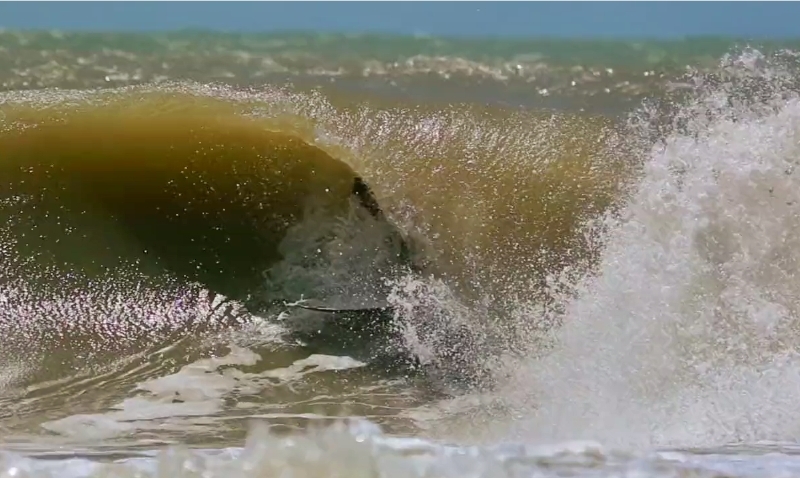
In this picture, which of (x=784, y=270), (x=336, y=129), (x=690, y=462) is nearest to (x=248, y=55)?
(x=336, y=129)

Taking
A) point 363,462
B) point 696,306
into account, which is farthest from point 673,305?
point 363,462

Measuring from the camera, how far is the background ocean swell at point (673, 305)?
61.6 inches

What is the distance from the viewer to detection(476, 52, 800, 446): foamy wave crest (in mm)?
1564

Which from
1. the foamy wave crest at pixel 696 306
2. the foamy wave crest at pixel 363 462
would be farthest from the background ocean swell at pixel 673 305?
the foamy wave crest at pixel 363 462

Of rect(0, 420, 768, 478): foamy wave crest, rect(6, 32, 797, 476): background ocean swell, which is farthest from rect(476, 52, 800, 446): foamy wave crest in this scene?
rect(0, 420, 768, 478): foamy wave crest

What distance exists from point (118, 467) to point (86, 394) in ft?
2.80

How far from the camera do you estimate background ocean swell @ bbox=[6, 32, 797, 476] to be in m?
1.56

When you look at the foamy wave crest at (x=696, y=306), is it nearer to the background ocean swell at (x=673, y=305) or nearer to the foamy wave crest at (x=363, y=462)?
the background ocean swell at (x=673, y=305)

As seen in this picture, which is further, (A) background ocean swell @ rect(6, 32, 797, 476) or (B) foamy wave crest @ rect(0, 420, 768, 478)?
(A) background ocean swell @ rect(6, 32, 797, 476)

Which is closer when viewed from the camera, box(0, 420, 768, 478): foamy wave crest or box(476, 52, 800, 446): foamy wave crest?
box(0, 420, 768, 478): foamy wave crest

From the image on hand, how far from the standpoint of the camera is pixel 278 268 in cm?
196

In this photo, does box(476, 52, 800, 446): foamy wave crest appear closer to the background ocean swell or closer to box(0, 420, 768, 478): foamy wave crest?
the background ocean swell

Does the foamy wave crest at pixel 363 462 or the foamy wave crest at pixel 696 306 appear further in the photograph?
the foamy wave crest at pixel 696 306

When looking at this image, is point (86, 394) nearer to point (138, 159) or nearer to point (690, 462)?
point (138, 159)
